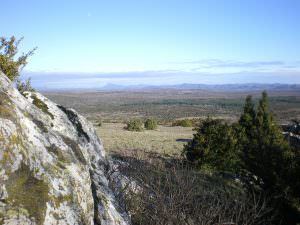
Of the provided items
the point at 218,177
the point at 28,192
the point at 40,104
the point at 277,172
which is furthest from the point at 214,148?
the point at 28,192

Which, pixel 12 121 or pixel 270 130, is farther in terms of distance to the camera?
pixel 270 130

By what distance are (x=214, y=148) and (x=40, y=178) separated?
13.4 meters

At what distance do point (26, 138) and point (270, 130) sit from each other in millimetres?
16156

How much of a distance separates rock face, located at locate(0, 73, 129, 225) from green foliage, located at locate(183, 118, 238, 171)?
38.2 ft

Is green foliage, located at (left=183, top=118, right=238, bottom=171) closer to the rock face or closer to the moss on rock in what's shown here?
the rock face

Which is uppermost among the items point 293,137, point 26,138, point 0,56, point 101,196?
point 0,56

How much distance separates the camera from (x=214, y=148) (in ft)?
51.7

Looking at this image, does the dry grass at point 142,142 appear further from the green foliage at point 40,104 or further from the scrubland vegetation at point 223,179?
the green foliage at point 40,104

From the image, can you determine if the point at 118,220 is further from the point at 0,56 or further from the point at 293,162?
the point at 0,56

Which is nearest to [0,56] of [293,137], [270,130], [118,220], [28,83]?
[28,83]

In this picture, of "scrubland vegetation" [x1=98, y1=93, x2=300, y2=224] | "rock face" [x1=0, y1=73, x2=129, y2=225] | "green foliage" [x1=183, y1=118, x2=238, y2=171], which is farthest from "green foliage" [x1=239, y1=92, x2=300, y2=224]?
"green foliage" [x1=183, y1=118, x2=238, y2=171]

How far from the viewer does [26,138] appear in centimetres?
326

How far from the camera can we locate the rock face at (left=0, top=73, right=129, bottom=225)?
277 centimetres

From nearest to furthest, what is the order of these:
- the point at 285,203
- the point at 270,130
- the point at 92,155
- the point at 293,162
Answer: the point at 92,155, the point at 285,203, the point at 293,162, the point at 270,130
